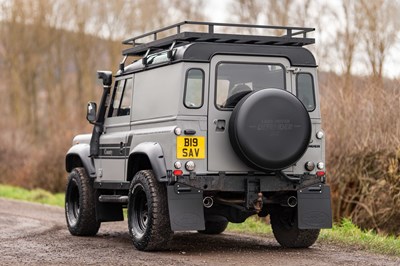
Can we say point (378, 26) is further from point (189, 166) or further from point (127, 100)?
point (189, 166)

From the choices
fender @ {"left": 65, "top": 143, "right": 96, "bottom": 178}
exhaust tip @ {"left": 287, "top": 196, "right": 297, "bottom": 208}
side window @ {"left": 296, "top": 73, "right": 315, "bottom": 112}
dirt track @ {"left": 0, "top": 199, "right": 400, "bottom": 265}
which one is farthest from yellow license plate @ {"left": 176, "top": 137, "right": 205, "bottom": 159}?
fender @ {"left": 65, "top": 143, "right": 96, "bottom": 178}

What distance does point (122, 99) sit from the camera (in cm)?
1296

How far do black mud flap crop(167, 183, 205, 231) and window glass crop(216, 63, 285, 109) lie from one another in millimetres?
1107

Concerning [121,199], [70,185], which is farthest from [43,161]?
[121,199]

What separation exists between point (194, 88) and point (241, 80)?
24.6 inches

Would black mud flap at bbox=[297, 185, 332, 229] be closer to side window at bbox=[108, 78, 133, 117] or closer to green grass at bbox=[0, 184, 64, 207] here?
side window at bbox=[108, 78, 133, 117]

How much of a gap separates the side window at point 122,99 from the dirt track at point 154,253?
179cm

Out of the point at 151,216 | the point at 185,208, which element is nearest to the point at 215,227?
the point at 151,216

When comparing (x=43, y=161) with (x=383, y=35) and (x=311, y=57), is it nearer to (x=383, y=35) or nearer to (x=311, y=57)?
(x=383, y=35)

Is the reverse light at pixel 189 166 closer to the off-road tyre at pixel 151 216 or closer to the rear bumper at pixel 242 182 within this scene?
the rear bumper at pixel 242 182

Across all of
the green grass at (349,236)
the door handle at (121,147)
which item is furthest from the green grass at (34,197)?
the door handle at (121,147)

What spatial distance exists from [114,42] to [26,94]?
6109mm

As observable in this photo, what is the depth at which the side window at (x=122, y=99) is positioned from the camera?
12.7 m

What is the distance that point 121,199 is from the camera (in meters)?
12.4
